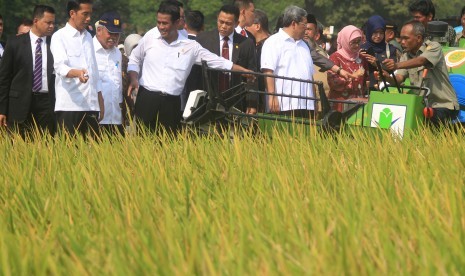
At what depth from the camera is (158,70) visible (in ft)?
31.7

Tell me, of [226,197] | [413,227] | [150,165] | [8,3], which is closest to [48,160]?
[150,165]

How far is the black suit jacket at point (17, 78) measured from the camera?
9.74 metres

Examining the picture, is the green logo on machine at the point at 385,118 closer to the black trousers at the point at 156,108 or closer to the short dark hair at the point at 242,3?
the black trousers at the point at 156,108

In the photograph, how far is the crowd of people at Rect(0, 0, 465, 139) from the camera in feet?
29.6

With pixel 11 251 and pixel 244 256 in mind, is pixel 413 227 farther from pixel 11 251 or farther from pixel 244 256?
pixel 11 251

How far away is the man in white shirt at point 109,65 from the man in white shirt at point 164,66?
22 cm

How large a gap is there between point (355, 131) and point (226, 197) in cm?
317

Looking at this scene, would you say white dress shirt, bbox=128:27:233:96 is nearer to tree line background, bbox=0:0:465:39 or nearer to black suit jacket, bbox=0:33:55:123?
black suit jacket, bbox=0:33:55:123

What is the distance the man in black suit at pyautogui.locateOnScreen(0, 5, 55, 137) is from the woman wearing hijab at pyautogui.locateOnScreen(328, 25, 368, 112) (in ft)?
8.76

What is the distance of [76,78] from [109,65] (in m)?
0.63

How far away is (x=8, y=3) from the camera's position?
44.6 m

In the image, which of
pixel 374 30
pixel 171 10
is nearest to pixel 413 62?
pixel 171 10

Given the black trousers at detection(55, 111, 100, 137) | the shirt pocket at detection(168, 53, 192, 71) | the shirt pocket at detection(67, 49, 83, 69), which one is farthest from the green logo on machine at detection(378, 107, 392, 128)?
the shirt pocket at detection(67, 49, 83, 69)

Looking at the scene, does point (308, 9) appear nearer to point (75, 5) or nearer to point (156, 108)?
point (156, 108)
